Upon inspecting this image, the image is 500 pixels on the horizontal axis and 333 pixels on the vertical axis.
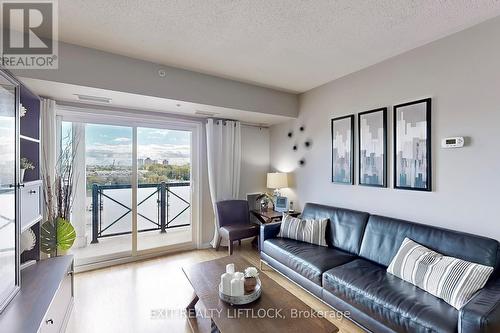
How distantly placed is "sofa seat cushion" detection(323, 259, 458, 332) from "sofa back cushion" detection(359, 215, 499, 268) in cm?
20

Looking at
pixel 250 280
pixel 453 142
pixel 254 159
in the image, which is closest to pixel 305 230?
pixel 250 280

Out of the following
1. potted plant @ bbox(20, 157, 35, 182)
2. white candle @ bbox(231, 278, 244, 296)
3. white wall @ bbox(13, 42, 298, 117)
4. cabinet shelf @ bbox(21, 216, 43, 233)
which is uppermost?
white wall @ bbox(13, 42, 298, 117)

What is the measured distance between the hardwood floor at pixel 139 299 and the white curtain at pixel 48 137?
1412mm

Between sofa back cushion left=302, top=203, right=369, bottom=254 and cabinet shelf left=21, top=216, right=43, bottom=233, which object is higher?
cabinet shelf left=21, top=216, right=43, bottom=233

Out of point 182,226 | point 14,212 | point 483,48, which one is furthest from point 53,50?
point 483,48

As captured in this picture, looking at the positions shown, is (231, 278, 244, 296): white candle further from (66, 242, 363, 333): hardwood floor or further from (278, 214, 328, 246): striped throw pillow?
(278, 214, 328, 246): striped throw pillow

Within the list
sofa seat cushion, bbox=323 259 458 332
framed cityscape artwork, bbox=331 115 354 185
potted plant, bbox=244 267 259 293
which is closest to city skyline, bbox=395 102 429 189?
framed cityscape artwork, bbox=331 115 354 185

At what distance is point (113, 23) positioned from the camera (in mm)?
1992

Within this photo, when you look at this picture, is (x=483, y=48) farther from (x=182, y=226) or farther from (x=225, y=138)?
(x=182, y=226)

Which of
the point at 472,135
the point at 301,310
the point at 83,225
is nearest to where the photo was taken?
the point at 301,310

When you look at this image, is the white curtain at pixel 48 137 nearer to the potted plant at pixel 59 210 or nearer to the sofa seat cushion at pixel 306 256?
the potted plant at pixel 59 210

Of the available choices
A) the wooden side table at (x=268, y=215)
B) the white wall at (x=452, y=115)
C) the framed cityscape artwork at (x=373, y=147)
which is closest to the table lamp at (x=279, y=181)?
the wooden side table at (x=268, y=215)

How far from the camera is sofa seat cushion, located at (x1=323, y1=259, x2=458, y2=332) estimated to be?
4.84 ft

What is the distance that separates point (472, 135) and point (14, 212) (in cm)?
369
